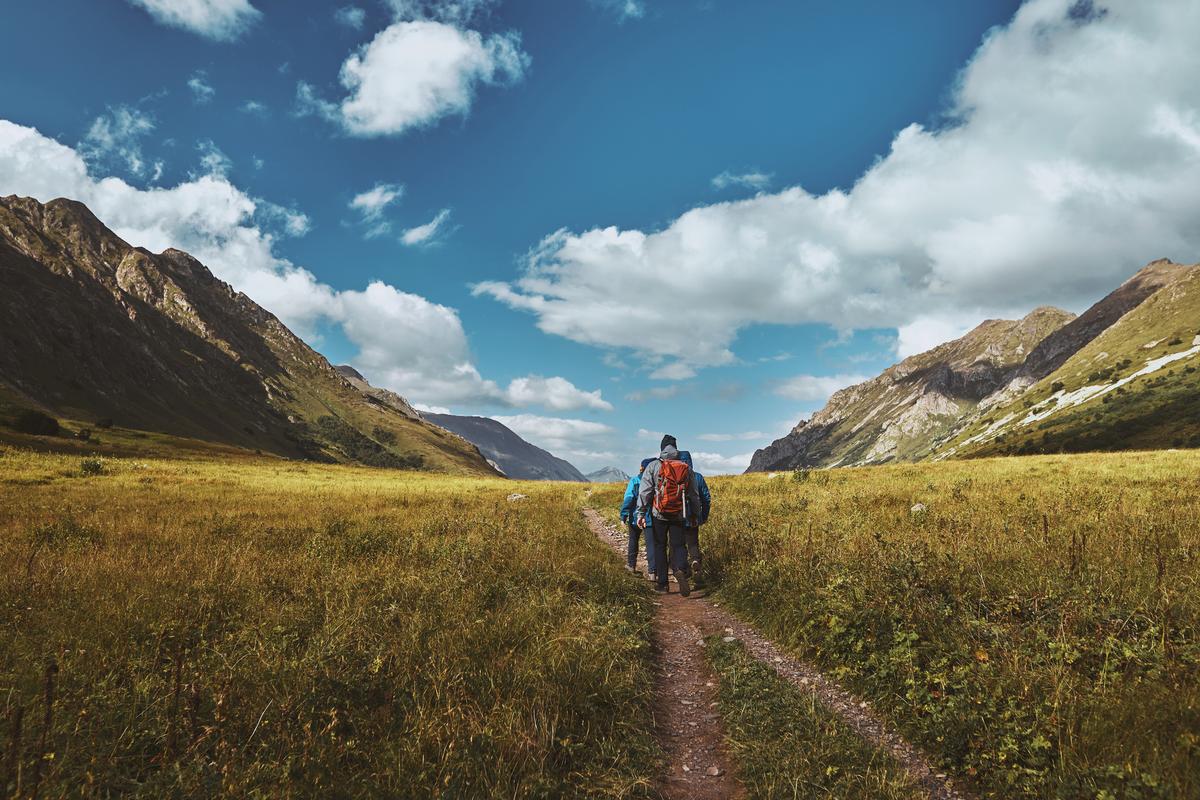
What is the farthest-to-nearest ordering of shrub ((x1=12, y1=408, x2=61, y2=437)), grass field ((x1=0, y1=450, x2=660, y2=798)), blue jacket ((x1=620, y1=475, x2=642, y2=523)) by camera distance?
shrub ((x1=12, y1=408, x2=61, y2=437)), blue jacket ((x1=620, y1=475, x2=642, y2=523)), grass field ((x1=0, y1=450, x2=660, y2=798))

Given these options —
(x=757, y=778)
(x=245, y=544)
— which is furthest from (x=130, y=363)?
(x=757, y=778)

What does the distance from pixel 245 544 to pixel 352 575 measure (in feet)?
14.7

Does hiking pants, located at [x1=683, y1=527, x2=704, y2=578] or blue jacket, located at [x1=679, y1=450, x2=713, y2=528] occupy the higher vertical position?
blue jacket, located at [x1=679, y1=450, x2=713, y2=528]

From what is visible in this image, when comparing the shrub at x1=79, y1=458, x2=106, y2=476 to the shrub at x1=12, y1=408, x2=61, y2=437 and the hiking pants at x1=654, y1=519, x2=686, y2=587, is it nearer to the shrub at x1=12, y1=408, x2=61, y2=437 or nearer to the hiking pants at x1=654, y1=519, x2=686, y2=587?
the shrub at x1=12, y1=408, x2=61, y2=437

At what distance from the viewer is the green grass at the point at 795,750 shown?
4.00 meters

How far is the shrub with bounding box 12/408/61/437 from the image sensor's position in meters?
48.6

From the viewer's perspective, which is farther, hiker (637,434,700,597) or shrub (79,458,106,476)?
shrub (79,458,106,476)

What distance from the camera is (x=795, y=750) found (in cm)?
452

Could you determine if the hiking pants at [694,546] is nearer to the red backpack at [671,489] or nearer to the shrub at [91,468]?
the red backpack at [671,489]

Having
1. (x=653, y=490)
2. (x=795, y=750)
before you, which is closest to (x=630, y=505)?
(x=653, y=490)

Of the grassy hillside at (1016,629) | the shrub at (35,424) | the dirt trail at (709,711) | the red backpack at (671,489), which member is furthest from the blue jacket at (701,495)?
the shrub at (35,424)

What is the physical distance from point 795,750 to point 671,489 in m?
6.54

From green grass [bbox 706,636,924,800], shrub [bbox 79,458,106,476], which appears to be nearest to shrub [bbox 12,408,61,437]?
shrub [bbox 79,458,106,476]

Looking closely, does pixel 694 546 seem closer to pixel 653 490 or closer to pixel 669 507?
pixel 669 507
